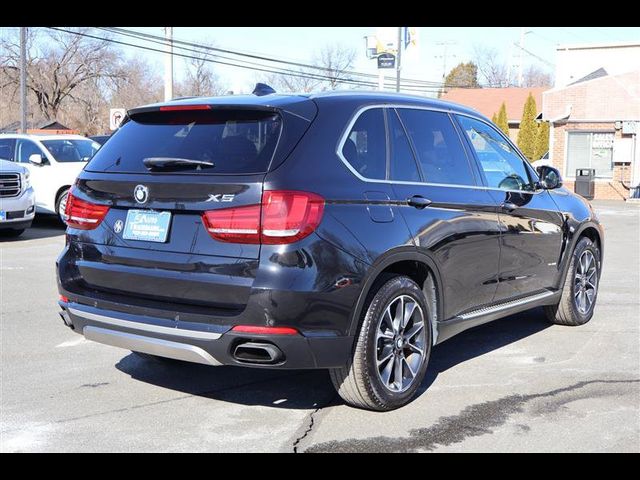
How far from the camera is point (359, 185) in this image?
177 inches

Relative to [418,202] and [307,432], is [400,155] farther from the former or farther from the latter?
[307,432]

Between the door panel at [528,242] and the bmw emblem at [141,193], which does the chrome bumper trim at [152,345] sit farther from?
the door panel at [528,242]

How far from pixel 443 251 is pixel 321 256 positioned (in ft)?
3.92

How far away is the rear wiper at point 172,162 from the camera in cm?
437

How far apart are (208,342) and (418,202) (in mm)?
1601

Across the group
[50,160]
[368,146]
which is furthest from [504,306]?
[50,160]

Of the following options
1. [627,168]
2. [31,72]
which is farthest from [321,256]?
[31,72]

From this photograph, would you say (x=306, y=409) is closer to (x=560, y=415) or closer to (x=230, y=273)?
(x=230, y=273)

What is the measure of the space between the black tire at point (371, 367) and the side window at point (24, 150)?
12.7m

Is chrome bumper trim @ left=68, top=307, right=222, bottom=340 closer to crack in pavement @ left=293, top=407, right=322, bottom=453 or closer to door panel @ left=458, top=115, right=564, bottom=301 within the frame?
crack in pavement @ left=293, top=407, right=322, bottom=453

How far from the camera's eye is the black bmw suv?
411cm

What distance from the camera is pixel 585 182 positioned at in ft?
89.2

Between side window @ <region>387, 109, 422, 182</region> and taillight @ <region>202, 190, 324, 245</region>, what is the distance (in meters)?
0.91

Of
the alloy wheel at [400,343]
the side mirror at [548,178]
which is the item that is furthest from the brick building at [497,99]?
the alloy wheel at [400,343]
